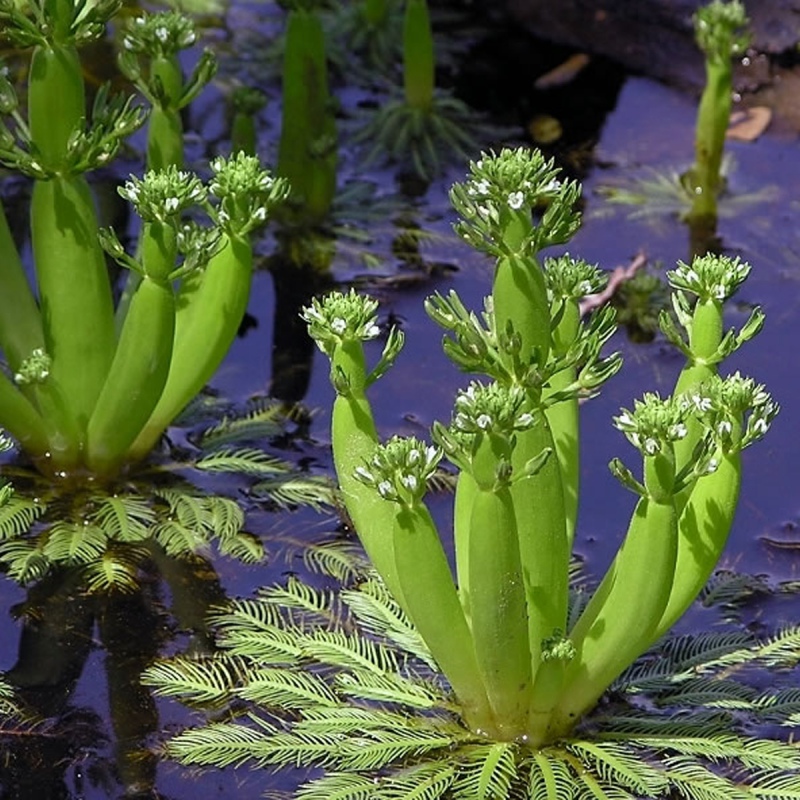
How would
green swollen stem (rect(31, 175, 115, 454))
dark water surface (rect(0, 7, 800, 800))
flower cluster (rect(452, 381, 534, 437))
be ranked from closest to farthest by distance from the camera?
flower cluster (rect(452, 381, 534, 437))
dark water surface (rect(0, 7, 800, 800))
green swollen stem (rect(31, 175, 115, 454))

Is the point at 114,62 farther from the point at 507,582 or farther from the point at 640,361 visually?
the point at 507,582

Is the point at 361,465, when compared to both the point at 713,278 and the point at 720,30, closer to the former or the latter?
the point at 713,278

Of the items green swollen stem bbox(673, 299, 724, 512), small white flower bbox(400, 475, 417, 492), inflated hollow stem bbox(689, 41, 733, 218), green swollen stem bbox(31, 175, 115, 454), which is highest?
inflated hollow stem bbox(689, 41, 733, 218)

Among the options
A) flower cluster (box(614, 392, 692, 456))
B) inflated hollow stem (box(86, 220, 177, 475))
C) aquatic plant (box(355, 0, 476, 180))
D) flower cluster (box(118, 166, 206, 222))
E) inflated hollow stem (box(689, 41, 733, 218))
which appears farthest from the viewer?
aquatic plant (box(355, 0, 476, 180))

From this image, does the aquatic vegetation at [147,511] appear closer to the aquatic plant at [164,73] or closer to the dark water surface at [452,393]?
the dark water surface at [452,393]

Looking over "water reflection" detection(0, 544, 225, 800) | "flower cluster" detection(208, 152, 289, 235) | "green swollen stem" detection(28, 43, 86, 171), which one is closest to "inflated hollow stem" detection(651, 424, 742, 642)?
"water reflection" detection(0, 544, 225, 800)

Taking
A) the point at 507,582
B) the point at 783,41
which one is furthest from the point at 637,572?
the point at 783,41

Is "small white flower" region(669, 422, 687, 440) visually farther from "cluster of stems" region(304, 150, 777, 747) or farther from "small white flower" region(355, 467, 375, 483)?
"small white flower" region(355, 467, 375, 483)

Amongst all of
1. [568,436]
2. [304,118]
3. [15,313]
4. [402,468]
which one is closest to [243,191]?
[15,313]

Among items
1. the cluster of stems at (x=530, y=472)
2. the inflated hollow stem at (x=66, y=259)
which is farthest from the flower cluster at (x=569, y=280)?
the inflated hollow stem at (x=66, y=259)
